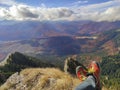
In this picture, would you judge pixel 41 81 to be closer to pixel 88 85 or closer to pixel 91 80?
pixel 91 80

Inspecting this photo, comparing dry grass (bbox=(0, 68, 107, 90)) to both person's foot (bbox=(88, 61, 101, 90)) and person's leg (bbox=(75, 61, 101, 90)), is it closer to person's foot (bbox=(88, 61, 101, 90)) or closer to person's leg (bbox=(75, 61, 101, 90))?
person's leg (bbox=(75, 61, 101, 90))

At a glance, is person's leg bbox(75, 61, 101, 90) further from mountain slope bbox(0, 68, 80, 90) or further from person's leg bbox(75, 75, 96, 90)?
mountain slope bbox(0, 68, 80, 90)

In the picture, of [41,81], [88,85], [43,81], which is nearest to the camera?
[88,85]

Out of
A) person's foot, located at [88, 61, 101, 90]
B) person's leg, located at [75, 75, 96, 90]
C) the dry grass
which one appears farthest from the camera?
the dry grass

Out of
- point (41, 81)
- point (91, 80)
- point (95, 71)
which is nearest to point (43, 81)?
point (41, 81)

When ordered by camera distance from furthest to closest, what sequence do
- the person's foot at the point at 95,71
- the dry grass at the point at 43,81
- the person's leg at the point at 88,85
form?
the dry grass at the point at 43,81, the person's foot at the point at 95,71, the person's leg at the point at 88,85

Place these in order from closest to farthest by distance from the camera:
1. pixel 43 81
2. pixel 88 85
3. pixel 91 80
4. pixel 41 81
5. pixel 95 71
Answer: pixel 88 85 → pixel 91 80 → pixel 95 71 → pixel 43 81 → pixel 41 81

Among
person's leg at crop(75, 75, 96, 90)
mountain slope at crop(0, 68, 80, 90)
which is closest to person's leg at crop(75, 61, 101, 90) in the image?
person's leg at crop(75, 75, 96, 90)

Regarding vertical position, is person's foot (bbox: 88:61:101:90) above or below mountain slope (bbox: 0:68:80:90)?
above

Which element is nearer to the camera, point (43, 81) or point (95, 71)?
point (95, 71)

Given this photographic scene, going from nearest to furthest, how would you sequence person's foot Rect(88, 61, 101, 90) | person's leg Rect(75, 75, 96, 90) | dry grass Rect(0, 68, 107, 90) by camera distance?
1. person's leg Rect(75, 75, 96, 90)
2. person's foot Rect(88, 61, 101, 90)
3. dry grass Rect(0, 68, 107, 90)

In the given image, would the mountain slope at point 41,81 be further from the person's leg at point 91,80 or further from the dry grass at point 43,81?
the person's leg at point 91,80

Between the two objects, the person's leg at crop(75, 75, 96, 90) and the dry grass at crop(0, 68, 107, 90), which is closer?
the person's leg at crop(75, 75, 96, 90)

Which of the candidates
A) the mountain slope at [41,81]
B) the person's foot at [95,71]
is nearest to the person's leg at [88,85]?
the person's foot at [95,71]
